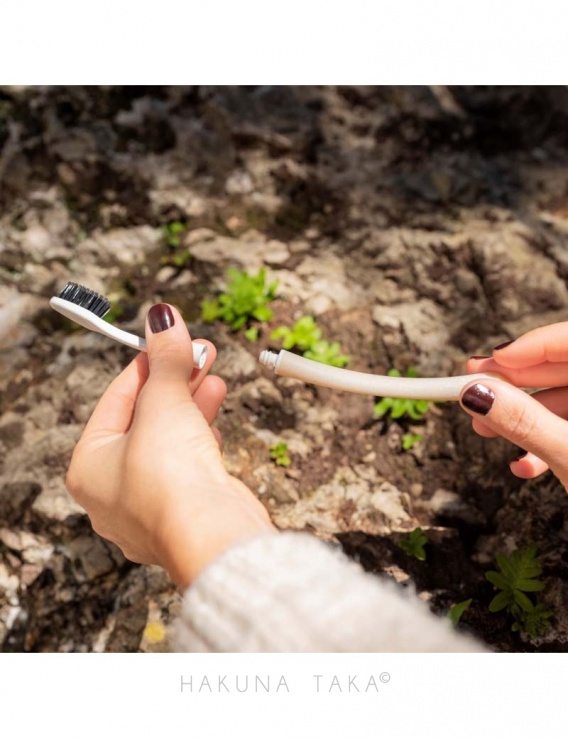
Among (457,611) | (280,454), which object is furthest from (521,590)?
(280,454)

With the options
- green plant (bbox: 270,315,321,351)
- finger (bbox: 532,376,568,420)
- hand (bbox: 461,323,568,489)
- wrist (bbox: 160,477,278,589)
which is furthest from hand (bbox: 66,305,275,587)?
finger (bbox: 532,376,568,420)

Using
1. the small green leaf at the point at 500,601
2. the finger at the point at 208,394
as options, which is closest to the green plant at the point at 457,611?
the small green leaf at the point at 500,601

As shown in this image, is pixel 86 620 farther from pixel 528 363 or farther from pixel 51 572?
pixel 528 363

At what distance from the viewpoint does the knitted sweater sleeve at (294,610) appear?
1146mm

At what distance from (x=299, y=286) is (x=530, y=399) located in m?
1.23

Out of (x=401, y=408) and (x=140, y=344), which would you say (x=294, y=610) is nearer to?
(x=140, y=344)

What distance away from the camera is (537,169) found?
113 inches

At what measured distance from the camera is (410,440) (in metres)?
2.22

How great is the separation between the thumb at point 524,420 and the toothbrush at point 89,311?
40.3 inches

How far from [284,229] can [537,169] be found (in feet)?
4.03

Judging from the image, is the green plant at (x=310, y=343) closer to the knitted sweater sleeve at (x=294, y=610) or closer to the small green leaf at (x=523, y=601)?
the small green leaf at (x=523, y=601)

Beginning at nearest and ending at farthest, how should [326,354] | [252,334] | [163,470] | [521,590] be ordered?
[163,470]
[521,590]
[326,354]
[252,334]

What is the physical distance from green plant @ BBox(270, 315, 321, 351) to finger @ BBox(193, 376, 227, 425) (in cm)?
53

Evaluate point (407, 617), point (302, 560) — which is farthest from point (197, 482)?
point (407, 617)
